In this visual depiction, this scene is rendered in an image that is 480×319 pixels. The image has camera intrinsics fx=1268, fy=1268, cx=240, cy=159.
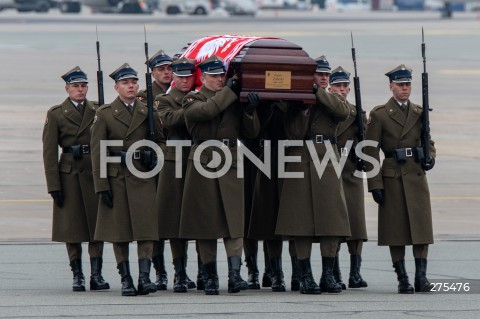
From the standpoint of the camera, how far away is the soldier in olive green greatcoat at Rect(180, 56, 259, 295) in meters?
9.30

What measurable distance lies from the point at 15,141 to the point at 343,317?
500 inches

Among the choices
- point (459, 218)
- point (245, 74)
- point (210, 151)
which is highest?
point (245, 74)

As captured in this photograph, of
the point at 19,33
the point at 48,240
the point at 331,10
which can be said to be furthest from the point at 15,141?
the point at 331,10

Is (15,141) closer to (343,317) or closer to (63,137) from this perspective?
(63,137)

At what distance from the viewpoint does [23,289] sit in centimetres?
965

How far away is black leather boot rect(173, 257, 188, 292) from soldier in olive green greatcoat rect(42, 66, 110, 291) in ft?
2.00

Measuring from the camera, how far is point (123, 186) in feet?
31.0

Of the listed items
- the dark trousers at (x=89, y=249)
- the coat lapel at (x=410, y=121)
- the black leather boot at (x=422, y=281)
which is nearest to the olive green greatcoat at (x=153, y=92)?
the dark trousers at (x=89, y=249)

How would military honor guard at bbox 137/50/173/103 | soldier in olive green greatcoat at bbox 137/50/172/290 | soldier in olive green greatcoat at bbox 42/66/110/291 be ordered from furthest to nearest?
military honor guard at bbox 137/50/173/103
soldier in olive green greatcoat at bbox 137/50/172/290
soldier in olive green greatcoat at bbox 42/66/110/291

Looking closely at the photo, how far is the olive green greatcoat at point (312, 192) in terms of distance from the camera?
30.9 ft

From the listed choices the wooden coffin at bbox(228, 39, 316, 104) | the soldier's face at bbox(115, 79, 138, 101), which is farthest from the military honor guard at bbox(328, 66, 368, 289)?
the soldier's face at bbox(115, 79, 138, 101)

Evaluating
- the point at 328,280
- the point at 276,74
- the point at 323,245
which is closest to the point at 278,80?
the point at 276,74

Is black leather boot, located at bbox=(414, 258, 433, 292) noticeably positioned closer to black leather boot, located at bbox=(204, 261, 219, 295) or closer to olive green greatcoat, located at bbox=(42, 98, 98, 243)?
black leather boot, located at bbox=(204, 261, 219, 295)

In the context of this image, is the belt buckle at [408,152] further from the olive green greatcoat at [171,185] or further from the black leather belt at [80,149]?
the black leather belt at [80,149]
